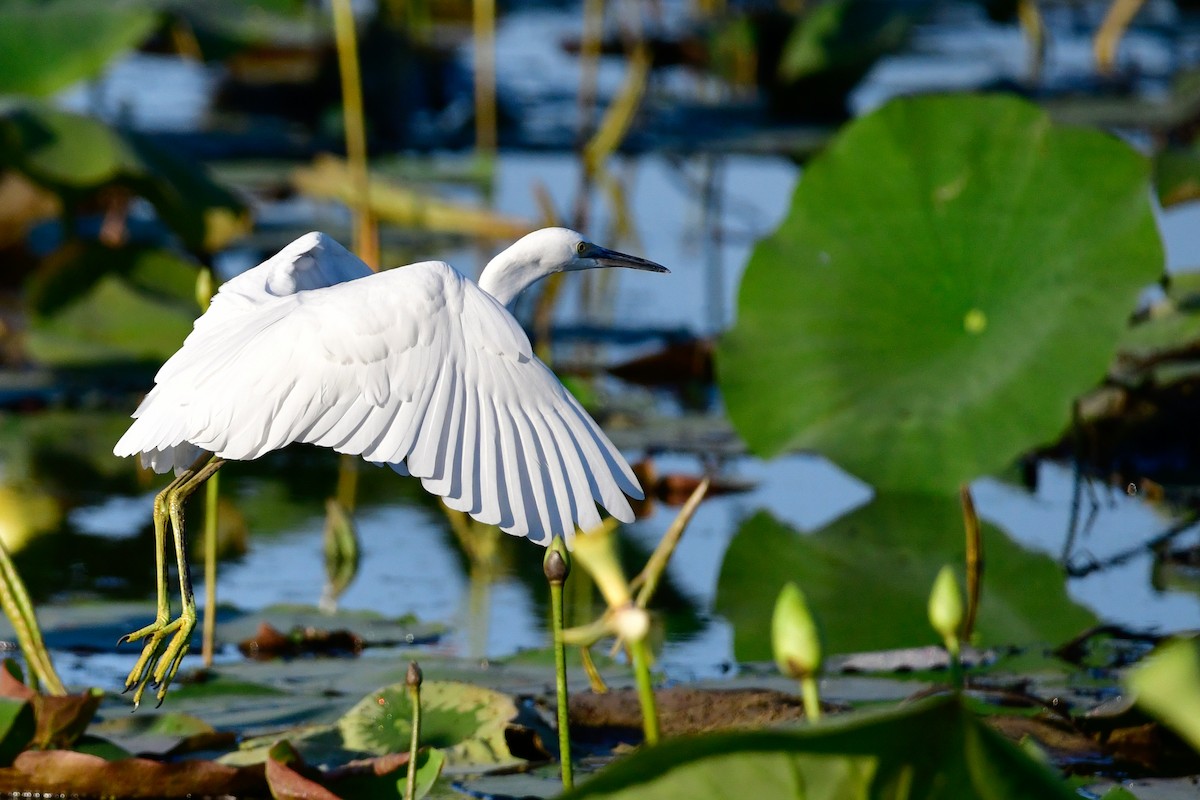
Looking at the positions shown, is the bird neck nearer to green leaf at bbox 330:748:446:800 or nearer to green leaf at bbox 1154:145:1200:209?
green leaf at bbox 330:748:446:800

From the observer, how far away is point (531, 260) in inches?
113

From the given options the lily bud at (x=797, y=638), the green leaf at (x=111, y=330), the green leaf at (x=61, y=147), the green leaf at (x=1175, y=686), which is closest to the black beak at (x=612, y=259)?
the lily bud at (x=797, y=638)

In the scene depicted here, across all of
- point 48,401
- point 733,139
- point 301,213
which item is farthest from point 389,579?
point 733,139

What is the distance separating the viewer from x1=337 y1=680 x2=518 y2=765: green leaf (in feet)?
8.68

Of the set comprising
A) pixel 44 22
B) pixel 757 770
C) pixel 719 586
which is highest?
pixel 44 22

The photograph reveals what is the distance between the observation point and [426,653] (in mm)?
3295

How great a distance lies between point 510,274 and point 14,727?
1008mm

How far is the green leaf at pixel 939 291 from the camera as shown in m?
3.72

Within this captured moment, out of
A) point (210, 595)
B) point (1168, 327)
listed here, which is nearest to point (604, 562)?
point (210, 595)

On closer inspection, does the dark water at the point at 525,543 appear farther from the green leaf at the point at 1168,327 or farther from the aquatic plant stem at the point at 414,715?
the aquatic plant stem at the point at 414,715

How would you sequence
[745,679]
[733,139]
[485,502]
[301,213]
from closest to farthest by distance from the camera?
1. [485,502]
2. [745,679]
3. [301,213]
4. [733,139]

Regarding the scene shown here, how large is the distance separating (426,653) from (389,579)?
0.69 metres

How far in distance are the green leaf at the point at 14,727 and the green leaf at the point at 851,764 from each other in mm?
1245

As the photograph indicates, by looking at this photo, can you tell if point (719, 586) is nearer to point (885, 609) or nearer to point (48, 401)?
point (885, 609)
